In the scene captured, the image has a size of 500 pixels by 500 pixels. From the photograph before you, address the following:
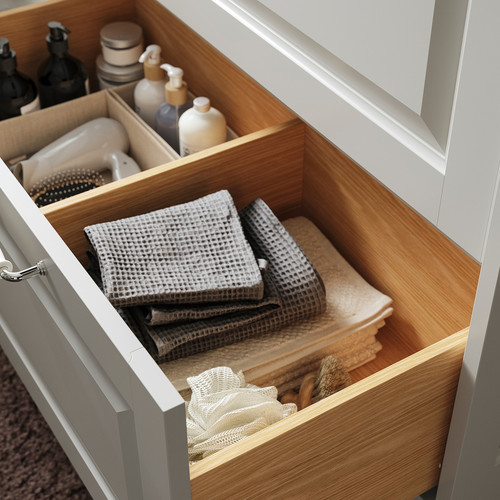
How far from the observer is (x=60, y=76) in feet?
3.88

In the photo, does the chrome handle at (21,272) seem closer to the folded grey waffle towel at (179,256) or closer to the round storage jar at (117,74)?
the folded grey waffle towel at (179,256)

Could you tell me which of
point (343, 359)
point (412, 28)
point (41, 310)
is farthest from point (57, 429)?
point (412, 28)

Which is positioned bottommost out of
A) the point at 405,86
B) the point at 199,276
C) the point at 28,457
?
the point at 28,457

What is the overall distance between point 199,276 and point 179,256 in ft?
0.13

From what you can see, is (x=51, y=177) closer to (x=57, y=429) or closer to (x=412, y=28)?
(x=57, y=429)

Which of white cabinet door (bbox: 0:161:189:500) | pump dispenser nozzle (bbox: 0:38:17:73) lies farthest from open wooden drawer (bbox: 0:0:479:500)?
pump dispenser nozzle (bbox: 0:38:17:73)

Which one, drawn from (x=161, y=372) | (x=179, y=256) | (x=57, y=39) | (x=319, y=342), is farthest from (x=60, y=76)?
(x=161, y=372)

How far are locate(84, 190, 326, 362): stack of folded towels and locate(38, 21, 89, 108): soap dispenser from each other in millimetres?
360

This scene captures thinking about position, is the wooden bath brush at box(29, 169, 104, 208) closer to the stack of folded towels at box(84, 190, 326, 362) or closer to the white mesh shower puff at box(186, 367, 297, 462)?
the stack of folded towels at box(84, 190, 326, 362)

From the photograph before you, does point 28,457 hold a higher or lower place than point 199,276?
lower

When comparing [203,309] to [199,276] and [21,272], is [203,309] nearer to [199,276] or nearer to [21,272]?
[199,276]

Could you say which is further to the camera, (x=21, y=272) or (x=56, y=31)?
(x=56, y=31)

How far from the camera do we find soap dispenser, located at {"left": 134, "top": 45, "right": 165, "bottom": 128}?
45.0 inches

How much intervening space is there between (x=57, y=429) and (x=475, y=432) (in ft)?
1.80
